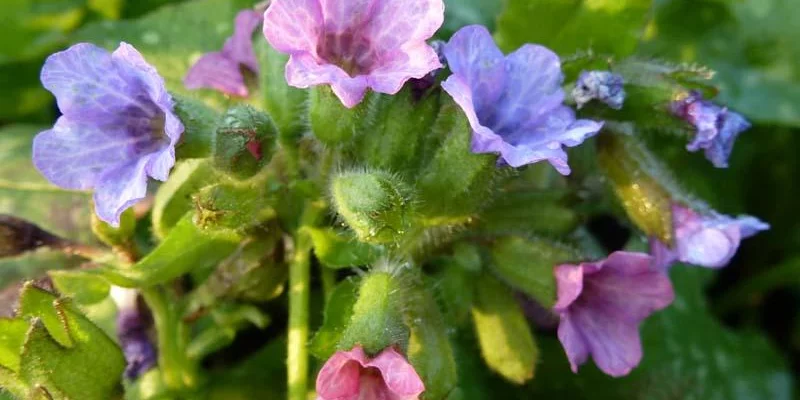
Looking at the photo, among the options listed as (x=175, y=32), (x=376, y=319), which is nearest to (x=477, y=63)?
(x=376, y=319)

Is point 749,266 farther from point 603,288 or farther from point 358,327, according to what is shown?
point 358,327

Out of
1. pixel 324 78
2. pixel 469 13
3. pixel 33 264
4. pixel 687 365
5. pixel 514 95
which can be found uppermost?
pixel 324 78

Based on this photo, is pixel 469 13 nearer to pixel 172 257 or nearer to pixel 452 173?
pixel 452 173

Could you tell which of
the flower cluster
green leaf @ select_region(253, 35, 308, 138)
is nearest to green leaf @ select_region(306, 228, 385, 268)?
the flower cluster

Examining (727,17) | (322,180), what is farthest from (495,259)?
(727,17)

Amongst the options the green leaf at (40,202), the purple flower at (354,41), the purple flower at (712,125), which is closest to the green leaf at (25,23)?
the green leaf at (40,202)

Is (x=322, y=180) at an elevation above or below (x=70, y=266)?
above

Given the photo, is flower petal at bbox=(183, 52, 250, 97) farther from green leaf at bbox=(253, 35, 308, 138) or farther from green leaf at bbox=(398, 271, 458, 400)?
→ green leaf at bbox=(398, 271, 458, 400)
